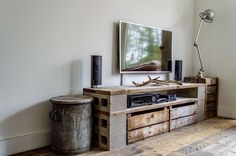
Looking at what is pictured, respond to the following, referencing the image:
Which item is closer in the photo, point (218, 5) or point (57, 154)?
point (57, 154)

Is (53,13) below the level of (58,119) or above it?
above

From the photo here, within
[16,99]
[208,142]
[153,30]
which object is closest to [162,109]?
[208,142]

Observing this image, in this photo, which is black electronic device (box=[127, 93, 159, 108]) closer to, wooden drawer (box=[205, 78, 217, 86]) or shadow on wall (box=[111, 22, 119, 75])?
shadow on wall (box=[111, 22, 119, 75])

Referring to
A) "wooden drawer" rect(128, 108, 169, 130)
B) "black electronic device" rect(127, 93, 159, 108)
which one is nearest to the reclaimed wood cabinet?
"wooden drawer" rect(128, 108, 169, 130)

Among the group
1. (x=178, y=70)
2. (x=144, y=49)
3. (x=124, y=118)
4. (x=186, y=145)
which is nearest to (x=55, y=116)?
(x=124, y=118)

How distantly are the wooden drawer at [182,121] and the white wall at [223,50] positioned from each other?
93 cm

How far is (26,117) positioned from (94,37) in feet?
3.87

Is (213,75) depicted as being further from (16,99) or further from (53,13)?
(16,99)

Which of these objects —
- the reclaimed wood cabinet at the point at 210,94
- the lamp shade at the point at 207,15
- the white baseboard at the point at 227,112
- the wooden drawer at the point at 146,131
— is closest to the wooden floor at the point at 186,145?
the wooden drawer at the point at 146,131

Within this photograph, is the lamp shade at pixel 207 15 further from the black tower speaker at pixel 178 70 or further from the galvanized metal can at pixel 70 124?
the galvanized metal can at pixel 70 124

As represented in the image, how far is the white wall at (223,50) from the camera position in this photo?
3.96m

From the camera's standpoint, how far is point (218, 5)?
4.09 m

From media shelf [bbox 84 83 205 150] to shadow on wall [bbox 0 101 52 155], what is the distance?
491mm

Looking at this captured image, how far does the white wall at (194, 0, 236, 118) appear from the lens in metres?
3.96
